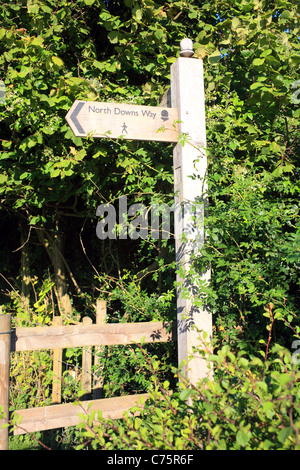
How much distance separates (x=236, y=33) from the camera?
3209 mm

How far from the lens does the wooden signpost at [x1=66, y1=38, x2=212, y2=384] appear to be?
2455mm

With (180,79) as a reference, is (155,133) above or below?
below

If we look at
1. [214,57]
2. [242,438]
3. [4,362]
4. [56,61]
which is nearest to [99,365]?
[4,362]

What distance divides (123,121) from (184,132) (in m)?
0.39

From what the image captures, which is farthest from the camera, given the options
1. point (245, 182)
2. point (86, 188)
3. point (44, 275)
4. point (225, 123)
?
point (44, 275)

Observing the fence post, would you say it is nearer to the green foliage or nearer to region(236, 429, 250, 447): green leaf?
the green foliage

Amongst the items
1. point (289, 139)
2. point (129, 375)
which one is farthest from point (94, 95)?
point (129, 375)

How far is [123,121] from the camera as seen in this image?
2535mm

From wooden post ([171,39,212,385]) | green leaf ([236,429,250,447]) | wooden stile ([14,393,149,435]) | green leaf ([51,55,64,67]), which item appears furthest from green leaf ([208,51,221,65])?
green leaf ([236,429,250,447])

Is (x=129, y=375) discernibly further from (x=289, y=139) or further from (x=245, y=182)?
(x=289, y=139)

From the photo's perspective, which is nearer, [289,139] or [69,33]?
[289,139]

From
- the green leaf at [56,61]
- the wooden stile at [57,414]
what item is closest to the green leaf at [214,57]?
the green leaf at [56,61]

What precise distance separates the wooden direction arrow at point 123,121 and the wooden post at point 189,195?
0.30 feet
